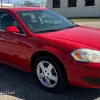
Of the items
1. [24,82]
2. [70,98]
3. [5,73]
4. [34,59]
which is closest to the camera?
[70,98]

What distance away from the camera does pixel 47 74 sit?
5.01 metres

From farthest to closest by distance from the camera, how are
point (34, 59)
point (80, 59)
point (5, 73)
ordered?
1. point (5, 73)
2. point (34, 59)
3. point (80, 59)

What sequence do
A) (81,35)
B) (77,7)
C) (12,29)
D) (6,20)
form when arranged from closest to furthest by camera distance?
1. (81,35)
2. (12,29)
3. (6,20)
4. (77,7)

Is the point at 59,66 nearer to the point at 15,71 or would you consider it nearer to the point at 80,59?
the point at 80,59

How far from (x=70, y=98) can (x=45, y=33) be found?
1341 mm

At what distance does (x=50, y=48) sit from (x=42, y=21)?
1169 mm

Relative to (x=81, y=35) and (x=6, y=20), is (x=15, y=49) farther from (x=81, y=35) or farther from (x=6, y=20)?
(x=81, y=35)

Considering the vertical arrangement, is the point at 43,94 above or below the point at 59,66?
below

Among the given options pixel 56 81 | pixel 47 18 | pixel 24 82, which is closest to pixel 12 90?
pixel 24 82

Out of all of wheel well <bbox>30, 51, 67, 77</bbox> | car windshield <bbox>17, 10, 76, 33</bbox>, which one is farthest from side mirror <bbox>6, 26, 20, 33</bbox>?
wheel well <bbox>30, 51, 67, 77</bbox>

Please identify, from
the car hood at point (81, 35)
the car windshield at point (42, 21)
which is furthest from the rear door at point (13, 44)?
the car hood at point (81, 35)

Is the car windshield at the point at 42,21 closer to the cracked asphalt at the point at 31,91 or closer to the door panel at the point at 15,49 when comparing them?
the door panel at the point at 15,49

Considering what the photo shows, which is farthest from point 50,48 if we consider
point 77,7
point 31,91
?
point 77,7

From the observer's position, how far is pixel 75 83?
457 cm
